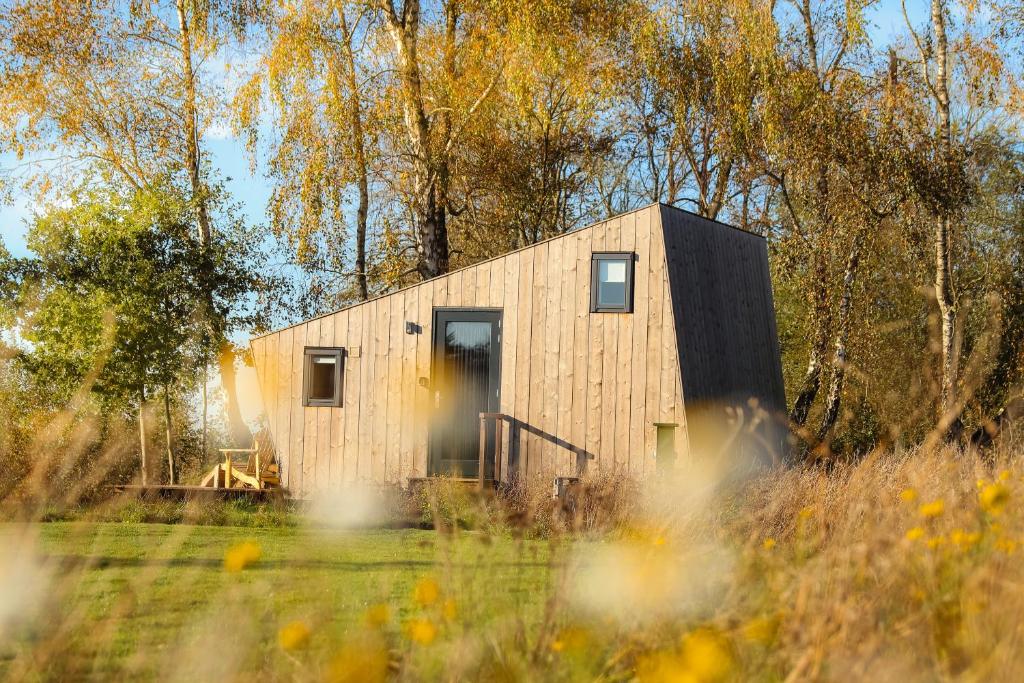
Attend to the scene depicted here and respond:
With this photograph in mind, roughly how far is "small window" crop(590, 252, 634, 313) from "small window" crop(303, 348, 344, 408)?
3305mm

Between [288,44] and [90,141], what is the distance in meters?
4.76

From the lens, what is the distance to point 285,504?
38.3 feet

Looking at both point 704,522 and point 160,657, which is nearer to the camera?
point 160,657

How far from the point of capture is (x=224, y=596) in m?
5.23

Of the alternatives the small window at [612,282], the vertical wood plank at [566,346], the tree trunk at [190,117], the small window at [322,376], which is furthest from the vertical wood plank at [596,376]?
the tree trunk at [190,117]

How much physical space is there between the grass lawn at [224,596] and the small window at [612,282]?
3844mm

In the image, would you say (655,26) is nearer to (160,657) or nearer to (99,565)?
(99,565)

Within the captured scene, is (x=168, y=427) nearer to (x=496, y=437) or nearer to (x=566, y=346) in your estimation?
(x=496, y=437)

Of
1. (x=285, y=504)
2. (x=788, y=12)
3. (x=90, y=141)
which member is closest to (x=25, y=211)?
(x=90, y=141)

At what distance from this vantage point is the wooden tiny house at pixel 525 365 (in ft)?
38.3

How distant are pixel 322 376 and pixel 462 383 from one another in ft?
6.12

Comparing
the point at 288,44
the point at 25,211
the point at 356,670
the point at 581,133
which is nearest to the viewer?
the point at 356,670

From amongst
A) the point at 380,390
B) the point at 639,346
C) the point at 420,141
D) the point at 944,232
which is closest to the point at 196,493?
the point at 380,390

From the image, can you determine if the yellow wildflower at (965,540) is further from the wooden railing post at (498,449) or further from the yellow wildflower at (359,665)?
the wooden railing post at (498,449)
